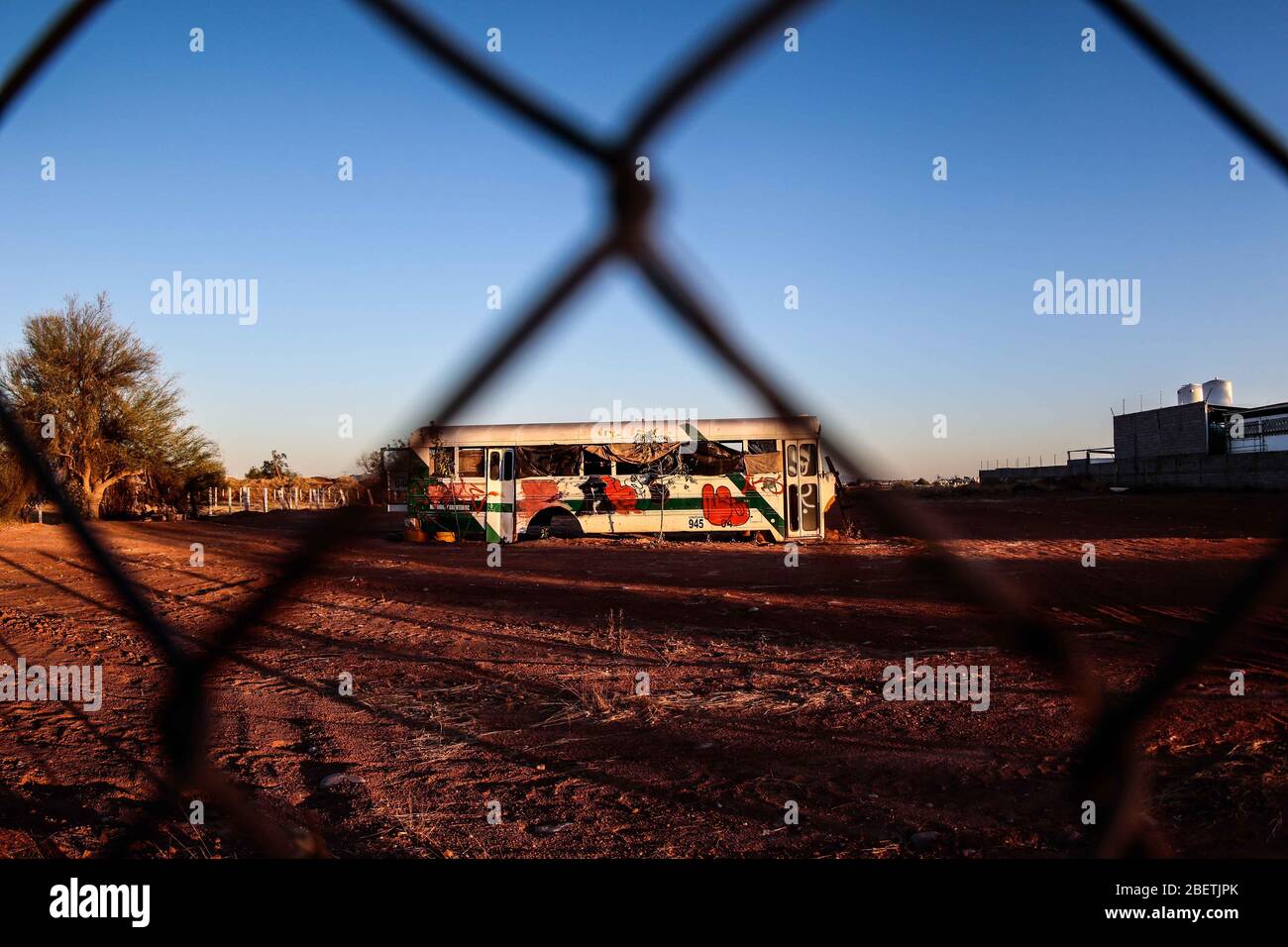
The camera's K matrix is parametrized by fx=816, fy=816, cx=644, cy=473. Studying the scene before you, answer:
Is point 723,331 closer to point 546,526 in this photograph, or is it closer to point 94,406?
point 546,526

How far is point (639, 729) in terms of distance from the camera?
4.39m

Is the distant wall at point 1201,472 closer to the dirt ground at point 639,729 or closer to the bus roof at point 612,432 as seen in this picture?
the bus roof at point 612,432

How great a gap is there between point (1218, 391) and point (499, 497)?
137 ft

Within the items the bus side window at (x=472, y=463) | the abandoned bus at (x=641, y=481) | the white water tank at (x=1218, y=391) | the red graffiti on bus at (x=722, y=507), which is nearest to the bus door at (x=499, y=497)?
the abandoned bus at (x=641, y=481)

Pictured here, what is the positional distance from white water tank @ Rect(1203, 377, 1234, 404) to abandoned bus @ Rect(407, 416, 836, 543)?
35.7 meters

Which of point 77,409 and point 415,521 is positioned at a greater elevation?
point 77,409

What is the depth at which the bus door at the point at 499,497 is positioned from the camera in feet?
55.5

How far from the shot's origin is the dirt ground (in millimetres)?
3051

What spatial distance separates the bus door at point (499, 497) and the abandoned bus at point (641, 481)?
21 mm

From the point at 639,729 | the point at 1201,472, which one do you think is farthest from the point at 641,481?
the point at 1201,472

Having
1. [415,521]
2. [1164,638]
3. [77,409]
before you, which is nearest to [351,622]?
[1164,638]

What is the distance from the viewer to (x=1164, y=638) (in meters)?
6.52
